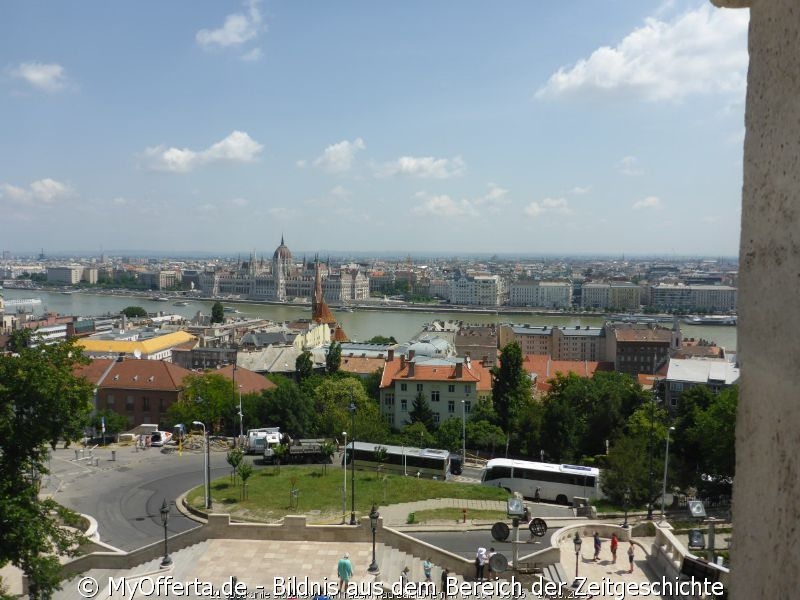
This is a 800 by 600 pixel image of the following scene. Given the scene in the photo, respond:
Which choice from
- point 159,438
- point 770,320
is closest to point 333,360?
point 159,438

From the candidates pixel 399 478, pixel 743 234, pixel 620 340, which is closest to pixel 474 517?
pixel 399 478

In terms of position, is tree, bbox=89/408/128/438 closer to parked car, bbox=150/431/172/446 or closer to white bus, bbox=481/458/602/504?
parked car, bbox=150/431/172/446

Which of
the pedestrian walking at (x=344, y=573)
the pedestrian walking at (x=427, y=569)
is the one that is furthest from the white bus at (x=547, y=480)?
the pedestrian walking at (x=344, y=573)

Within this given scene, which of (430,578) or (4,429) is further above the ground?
(4,429)

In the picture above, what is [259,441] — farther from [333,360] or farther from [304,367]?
[333,360]

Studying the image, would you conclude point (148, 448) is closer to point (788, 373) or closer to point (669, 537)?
point (669, 537)

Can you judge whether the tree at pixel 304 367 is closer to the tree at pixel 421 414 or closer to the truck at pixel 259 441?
the tree at pixel 421 414
